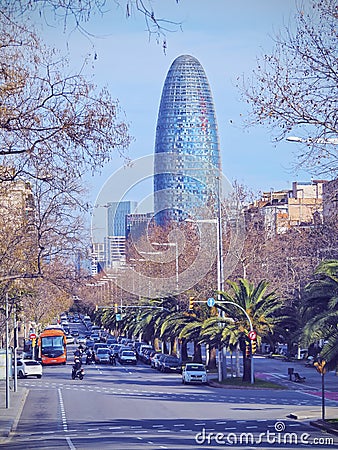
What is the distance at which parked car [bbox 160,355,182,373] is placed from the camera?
201ft

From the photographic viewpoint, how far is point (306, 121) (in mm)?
18000

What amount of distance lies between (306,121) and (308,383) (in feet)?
119

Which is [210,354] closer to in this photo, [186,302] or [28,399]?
[186,302]

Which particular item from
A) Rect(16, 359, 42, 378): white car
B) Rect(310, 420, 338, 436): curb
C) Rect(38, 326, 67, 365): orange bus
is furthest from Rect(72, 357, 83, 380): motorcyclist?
Rect(310, 420, 338, 436): curb

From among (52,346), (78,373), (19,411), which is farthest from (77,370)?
(19,411)

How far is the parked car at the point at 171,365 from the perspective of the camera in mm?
61375

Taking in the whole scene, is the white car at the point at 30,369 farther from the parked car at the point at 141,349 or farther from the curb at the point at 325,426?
the curb at the point at 325,426

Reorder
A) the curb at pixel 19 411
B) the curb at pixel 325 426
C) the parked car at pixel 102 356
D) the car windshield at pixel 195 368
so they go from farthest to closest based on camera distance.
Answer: the parked car at pixel 102 356 < the car windshield at pixel 195 368 < the curb at pixel 19 411 < the curb at pixel 325 426

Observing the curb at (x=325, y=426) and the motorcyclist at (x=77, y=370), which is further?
the motorcyclist at (x=77, y=370)

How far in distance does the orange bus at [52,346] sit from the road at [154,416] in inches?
670

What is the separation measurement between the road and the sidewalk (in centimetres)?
38

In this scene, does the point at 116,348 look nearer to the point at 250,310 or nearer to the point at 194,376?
the point at 194,376

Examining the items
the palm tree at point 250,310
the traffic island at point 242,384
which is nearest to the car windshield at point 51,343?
the traffic island at point 242,384

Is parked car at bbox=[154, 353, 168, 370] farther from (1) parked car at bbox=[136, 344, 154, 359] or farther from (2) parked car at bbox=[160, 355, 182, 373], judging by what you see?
(1) parked car at bbox=[136, 344, 154, 359]
